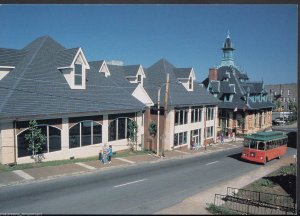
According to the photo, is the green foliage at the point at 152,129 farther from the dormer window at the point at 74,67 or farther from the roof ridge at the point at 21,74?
the roof ridge at the point at 21,74

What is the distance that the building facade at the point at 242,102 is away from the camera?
8.35 m

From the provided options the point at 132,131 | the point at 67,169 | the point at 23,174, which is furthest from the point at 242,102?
the point at 132,131

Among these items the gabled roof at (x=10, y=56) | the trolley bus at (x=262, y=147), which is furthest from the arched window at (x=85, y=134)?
the trolley bus at (x=262, y=147)

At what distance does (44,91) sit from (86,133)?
292 centimetres

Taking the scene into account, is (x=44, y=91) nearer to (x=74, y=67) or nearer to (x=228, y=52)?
(x=74, y=67)

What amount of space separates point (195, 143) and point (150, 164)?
19.7 ft

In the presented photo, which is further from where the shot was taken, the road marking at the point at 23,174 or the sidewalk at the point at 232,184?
the road marking at the point at 23,174

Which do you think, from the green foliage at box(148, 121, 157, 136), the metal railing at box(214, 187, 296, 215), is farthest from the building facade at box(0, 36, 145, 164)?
the metal railing at box(214, 187, 296, 215)

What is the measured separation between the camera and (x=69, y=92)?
42.4 feet

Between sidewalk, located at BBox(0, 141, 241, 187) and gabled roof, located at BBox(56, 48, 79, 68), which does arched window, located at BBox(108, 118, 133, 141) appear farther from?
gabled roof, located at BBox(56, 48, 79, 68)

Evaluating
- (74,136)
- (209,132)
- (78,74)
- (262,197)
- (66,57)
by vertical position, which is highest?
(66,57)

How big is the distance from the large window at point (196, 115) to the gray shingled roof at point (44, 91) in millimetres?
7387

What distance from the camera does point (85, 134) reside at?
14.0 meters

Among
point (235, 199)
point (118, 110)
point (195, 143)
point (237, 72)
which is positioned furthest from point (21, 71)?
point (195, 143)
